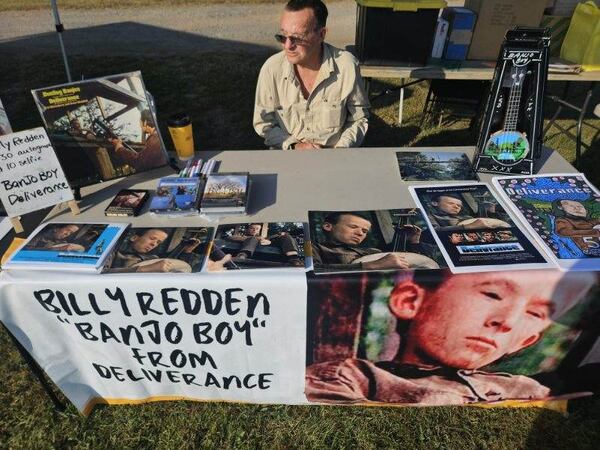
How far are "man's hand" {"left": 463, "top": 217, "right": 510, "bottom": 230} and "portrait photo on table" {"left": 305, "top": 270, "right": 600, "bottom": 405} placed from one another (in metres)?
0.20

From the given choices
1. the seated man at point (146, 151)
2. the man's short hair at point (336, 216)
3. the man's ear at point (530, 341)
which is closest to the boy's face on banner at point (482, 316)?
the man's ear at point (530, 341)

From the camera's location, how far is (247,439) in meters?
1.69

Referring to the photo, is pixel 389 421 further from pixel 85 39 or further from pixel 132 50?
pixel 85 39

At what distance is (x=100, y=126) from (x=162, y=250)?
0.62m

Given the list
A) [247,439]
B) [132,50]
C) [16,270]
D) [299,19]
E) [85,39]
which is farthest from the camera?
[85,39]

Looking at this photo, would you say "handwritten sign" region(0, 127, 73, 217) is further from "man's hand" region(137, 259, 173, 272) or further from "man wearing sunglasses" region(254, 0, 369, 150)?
"man wearing sunglasses" region(254, 0, 369, 150)

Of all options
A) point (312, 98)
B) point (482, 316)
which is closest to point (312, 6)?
point (312, 98)

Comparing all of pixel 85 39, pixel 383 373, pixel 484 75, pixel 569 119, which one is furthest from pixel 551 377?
pixel 85 39

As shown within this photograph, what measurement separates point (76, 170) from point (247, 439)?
4.38ft

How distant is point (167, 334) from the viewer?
141 centimetres

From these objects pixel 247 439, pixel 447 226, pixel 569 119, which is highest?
pixel 447 226

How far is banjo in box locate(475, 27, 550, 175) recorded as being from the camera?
1.47 meters

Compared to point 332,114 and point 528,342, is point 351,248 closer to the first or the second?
point 528,342

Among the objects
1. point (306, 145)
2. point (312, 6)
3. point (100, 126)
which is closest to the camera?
point (100, 126)
